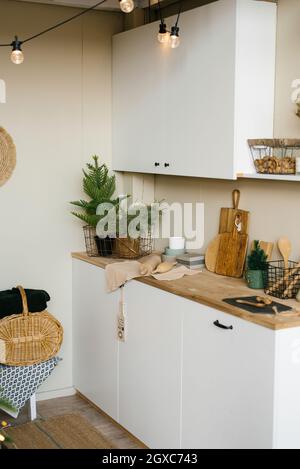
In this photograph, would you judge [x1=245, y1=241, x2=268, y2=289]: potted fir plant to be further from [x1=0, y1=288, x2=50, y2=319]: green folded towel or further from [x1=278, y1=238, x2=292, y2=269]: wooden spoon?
[x1=0, y1=288, x2=50, y2=319]: green folded towel

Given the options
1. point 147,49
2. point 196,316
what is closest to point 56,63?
point 147,49

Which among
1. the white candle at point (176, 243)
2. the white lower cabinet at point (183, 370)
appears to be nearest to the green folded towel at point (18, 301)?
the white lower cabinet at point (183, 370)

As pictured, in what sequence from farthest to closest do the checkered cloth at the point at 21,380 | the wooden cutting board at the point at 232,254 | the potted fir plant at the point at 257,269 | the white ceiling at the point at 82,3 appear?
the white ceiling at the point at 82,3
the checkered cloth at the point at 21,380
the wooden cutting board at the point at 232,254
the potted fir plant at the point at 257,269

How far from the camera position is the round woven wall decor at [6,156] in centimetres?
413

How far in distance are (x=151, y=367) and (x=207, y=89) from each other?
148cm

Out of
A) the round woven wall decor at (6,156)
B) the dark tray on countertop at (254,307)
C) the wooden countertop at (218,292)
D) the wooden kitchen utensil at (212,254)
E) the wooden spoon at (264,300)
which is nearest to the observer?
the wooden countertop at (218,292)

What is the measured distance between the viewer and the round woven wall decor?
13.5 ft

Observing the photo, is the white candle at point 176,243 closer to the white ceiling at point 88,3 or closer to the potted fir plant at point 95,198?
the potted fir plant at point 95,198

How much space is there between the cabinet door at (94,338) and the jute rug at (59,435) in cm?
88

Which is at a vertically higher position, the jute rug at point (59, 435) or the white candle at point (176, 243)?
the white candle at point (176, 243)

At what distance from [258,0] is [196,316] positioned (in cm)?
157

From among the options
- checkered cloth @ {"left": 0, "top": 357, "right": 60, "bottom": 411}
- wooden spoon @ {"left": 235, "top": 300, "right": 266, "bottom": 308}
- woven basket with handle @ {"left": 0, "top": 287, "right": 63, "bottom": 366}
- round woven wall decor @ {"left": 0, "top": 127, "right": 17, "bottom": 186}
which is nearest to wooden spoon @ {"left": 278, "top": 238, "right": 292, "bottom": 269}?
wooden spoon @ {"left": 235, "top": 300, "right": 266, "bottom": 308}

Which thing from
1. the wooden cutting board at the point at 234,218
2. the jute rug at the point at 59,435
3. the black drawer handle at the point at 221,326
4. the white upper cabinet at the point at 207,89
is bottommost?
the jute rug at the point at 59,435

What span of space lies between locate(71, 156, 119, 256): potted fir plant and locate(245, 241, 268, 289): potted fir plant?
119 cm
